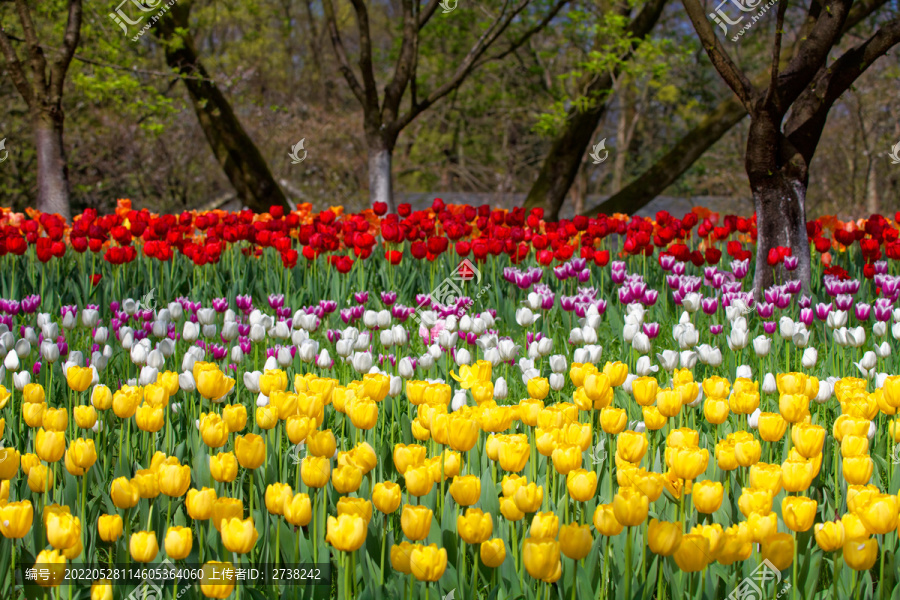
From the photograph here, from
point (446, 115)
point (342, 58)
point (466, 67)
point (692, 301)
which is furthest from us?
point (446, 115)

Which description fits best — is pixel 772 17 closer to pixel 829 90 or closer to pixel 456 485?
pixel 829 90

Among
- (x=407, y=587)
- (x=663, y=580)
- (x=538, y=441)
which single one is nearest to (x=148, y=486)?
(x=407, y=587)

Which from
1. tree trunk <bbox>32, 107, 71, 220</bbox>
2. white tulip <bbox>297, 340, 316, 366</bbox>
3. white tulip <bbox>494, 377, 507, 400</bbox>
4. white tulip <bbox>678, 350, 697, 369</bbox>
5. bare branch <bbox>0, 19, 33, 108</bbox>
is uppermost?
bare branch <bbox>0, 19, 33, 108</bbox>

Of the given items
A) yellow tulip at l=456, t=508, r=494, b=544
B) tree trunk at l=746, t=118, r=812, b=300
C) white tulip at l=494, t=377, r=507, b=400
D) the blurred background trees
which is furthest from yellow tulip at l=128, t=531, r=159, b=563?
the blurred background trees

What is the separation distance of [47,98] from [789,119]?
22.7 feet

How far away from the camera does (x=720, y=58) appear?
16.4 feet

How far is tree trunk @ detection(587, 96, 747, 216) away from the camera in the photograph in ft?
35.0

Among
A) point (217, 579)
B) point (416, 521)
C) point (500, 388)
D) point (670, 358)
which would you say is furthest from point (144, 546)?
point (670, 358)

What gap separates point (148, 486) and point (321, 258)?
459 centimetres

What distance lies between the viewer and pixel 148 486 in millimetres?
1825

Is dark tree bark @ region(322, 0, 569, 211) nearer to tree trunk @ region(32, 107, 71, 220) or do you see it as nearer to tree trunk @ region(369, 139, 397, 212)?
tree trunk @ region(369, 139, 397, 212)

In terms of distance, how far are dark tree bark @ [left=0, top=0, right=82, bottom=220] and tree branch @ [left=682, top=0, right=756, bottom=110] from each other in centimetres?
627

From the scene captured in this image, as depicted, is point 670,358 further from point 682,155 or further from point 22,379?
point 682,155

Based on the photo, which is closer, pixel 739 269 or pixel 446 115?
pixel 739 269
